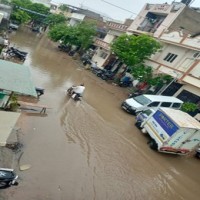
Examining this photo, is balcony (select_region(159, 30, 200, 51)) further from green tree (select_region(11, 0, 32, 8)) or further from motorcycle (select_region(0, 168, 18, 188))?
green tree (select_region(11, 0, 32, 8))

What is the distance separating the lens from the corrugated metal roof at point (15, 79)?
8.77 meters

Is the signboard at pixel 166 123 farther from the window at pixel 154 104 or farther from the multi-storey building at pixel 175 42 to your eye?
the multi-storey building at pixel 175 42

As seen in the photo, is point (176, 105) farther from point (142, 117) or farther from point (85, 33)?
point (85, 33)

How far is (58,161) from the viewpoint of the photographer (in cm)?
1056

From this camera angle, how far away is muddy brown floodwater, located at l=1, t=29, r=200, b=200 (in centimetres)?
924

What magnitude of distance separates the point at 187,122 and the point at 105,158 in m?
5.39

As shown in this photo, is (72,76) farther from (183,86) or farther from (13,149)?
(13,149)

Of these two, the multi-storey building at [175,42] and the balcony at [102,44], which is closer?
the multi-storey building at [175,42]

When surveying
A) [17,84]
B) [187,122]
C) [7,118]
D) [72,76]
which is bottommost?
[72,76]

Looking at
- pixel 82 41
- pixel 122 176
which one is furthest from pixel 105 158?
pixel 82 41

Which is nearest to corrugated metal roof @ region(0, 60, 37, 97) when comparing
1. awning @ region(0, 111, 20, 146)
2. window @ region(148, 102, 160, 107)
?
awning @ region(0, 111, 20, 146)

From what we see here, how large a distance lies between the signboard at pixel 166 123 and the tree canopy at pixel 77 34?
23.1 metres

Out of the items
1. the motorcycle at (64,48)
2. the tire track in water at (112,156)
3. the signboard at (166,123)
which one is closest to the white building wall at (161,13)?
the motorcycle at (64,48)

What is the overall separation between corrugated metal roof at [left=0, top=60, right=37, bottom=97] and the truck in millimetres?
8066
